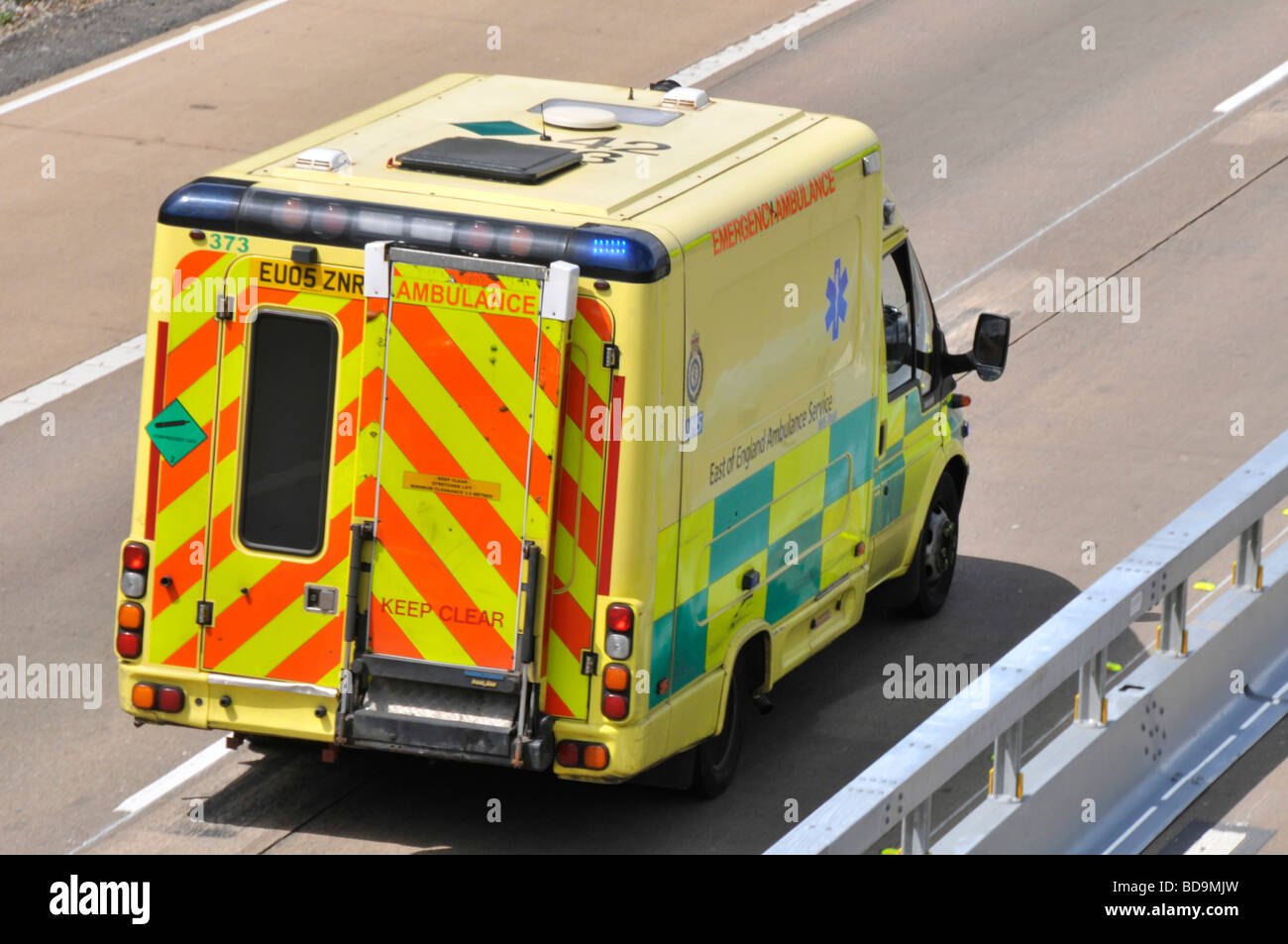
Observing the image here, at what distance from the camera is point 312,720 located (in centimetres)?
898

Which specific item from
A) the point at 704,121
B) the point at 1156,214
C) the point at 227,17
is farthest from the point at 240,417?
the point at 227,17

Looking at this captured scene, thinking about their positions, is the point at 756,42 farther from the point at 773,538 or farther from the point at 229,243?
the point at 229,243

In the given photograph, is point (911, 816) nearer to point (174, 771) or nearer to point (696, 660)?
point (696, 660)

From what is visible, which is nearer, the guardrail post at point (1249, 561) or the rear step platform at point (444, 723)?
the rear step platform at point (444, 723)

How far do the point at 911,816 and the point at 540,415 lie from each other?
248 centimetres

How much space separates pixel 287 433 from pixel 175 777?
6.56 feet

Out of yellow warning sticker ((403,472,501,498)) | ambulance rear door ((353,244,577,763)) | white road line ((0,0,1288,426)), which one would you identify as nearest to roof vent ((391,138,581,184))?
ambulance rear door ((353,244,577,763))

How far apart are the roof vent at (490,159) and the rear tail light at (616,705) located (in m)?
2.07

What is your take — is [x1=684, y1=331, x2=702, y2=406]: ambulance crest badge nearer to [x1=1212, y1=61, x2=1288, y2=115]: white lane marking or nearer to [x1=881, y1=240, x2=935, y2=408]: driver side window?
[x1=881, y1=240, x2=935, y2=408]: driver side window

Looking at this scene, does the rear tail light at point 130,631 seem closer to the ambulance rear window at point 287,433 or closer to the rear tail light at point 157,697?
the rear tail light at point 157,697

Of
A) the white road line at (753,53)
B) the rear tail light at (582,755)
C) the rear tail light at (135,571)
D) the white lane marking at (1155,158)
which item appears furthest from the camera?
the white road line at (753,53)

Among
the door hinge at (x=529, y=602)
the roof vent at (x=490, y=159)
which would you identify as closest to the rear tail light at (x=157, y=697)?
the door hinge at (x=529, y=602)

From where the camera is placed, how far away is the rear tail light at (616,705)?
28.6 ft

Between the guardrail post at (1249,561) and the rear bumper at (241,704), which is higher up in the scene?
the guardrail post at (1249,561)
